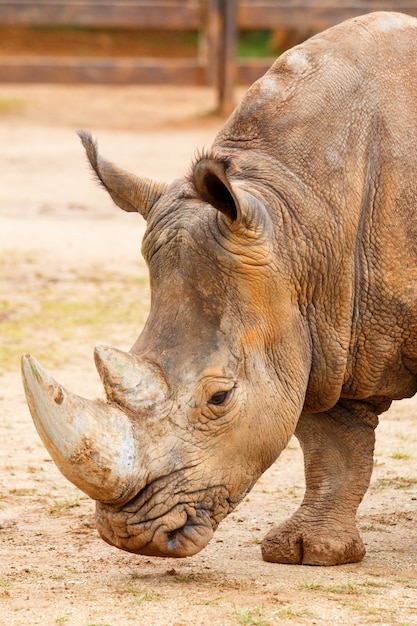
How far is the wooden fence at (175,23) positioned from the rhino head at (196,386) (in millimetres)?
15831

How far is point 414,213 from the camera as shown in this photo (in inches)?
209

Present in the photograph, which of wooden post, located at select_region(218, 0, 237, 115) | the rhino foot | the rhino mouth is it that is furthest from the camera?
wooden post, located at select_region(218, 0, 237, 115)

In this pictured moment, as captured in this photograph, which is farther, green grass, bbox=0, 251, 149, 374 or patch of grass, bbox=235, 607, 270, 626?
green grass, bbox=0, 251, 149, 374

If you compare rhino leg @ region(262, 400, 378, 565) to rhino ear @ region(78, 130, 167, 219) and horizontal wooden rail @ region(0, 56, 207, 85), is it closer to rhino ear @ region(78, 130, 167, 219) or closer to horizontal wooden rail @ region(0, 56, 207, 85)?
rhino ear @ region(78, 130, 167, 219)

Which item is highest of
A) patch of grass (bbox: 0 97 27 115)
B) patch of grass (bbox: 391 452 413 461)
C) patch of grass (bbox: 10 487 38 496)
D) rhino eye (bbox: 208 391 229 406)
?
patch of grass (bbox: 0 97 27 115)

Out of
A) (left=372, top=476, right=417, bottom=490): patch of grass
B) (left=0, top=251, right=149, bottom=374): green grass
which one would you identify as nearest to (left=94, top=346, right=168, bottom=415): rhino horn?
(left=372, top=476, right=417, bottom=490): patch of grass

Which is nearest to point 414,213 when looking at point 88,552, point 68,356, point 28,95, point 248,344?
point 248,344

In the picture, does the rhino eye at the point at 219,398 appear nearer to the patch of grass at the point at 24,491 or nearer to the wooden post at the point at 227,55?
the patch of grass at the point at 24,491

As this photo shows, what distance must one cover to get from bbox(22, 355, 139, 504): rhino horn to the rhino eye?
0.35 m

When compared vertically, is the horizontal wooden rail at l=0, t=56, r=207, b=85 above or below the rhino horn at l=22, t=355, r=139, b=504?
above

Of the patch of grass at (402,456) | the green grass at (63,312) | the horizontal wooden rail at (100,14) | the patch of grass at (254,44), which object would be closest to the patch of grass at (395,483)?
the patch of grass at (402,456)

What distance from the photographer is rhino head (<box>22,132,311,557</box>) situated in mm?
4746

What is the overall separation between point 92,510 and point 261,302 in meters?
1.98

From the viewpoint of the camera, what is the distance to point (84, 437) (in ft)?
15.3
